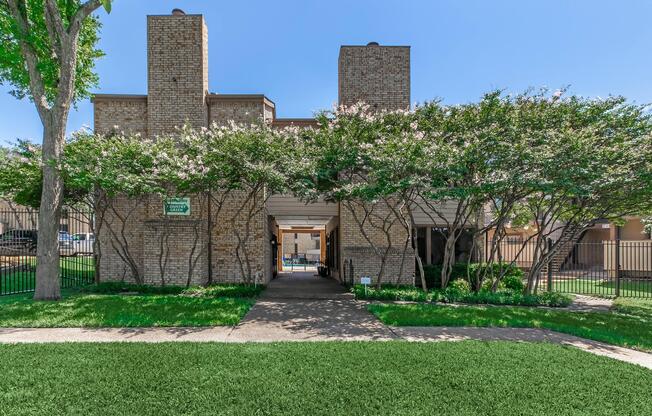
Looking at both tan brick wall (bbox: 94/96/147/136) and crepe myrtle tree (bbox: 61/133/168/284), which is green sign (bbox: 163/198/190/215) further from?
tan brick wall (bbox: 94/96/147/136)

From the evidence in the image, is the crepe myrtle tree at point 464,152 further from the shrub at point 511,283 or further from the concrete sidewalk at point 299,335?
the concrete sidewalk at point 299,335

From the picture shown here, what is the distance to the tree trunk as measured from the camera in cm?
917

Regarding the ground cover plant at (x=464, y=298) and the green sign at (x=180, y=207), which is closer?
the ground cover plant at (x=464, y=298)

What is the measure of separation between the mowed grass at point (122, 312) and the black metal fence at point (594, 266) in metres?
9.03

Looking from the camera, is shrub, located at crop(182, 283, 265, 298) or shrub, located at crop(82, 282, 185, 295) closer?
shrub, located at crop(182, 283, 265, 298)

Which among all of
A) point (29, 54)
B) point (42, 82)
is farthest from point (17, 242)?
point (29, 54)

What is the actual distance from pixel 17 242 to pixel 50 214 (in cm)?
632

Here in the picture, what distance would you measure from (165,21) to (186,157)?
20.4ft

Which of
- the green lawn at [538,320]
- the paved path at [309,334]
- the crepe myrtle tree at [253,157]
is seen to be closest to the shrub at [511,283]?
the green lawn at [538,320]

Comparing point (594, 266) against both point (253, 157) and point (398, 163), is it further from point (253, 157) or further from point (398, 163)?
point (253, 157)

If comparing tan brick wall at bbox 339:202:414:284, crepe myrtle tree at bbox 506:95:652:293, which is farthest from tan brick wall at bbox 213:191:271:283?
crepe myrtle tree at bbox 506:95:652:293

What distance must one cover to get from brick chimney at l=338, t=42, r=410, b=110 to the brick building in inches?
1.4

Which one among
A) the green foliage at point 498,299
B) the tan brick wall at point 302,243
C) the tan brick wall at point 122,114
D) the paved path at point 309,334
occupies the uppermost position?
the tan brick wall at point 122,114

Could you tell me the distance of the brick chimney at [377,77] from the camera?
43.6ft
